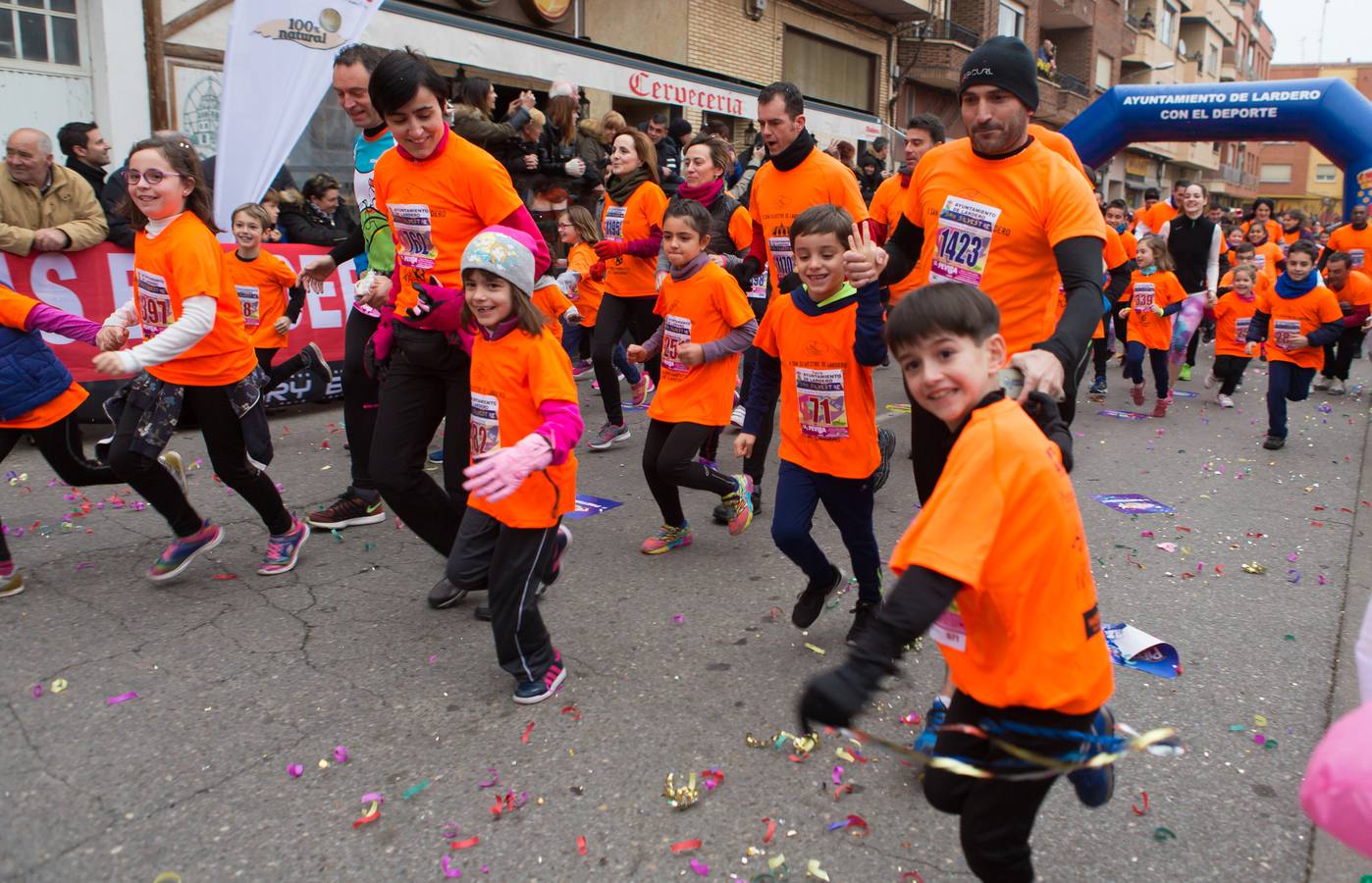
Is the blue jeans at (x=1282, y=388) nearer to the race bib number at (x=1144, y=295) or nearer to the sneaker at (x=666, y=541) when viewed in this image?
the race bib number at (x=1144, y=295)

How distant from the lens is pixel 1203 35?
49.9 meters

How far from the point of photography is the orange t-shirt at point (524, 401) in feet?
10.4

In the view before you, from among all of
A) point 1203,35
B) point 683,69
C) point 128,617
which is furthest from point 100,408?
point 1203,35

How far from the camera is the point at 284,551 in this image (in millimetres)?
4492

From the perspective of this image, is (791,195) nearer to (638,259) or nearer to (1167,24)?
(638,259)

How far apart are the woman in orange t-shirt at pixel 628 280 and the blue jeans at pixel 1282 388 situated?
4.90 metres

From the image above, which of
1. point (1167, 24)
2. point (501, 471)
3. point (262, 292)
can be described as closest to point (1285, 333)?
point (501, 471)

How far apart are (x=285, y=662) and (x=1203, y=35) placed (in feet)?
191

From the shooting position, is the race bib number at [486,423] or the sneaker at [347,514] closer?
the race bib number at [486,423]

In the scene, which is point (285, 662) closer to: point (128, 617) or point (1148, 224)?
point (128, 617)

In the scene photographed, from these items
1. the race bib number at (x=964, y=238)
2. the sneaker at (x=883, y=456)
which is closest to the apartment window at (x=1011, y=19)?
the sneaker at (x=883, y=456)

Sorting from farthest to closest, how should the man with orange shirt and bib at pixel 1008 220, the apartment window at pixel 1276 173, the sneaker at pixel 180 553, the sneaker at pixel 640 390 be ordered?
1. the apartment window at pixel 1276 173
2. the sneaker at pixel 640 390
3. the sneaker at pixel 180 553
4. the man with orange shirt and bib at pixel 1008 220

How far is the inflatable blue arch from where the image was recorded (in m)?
12.1

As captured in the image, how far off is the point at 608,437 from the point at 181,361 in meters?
3.28
